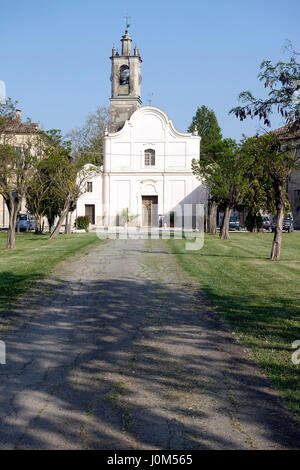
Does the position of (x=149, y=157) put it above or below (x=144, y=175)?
above

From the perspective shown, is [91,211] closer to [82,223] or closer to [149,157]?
[149,157]

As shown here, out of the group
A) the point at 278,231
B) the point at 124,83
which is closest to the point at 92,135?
the point at 124,83

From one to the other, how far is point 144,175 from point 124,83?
443 inches

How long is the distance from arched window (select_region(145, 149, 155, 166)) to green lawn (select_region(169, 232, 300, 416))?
4141cm

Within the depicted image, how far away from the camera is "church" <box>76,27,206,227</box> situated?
59.7m

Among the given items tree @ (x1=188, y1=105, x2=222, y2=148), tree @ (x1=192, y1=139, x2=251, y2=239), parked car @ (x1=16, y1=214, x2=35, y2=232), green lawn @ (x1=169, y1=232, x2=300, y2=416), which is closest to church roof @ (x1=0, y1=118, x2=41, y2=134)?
tree @ (x1=192, y1=139, x2=251, y2=239)

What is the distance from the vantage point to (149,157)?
60.4 m

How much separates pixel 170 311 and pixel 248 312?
1.27 m

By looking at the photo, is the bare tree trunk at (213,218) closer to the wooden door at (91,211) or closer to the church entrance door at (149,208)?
the church entrance door at (149,208)

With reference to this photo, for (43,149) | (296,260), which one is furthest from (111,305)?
(43,149)

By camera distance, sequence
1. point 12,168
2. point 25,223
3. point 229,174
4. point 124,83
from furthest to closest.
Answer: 1. point 124,83
2. point 25,223
3. point 229,174
4. point 12,168

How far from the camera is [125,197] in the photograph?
60406 millimetres

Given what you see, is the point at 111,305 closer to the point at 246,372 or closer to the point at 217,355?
the point at 217,355

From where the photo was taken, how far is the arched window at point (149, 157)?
60438 mm
